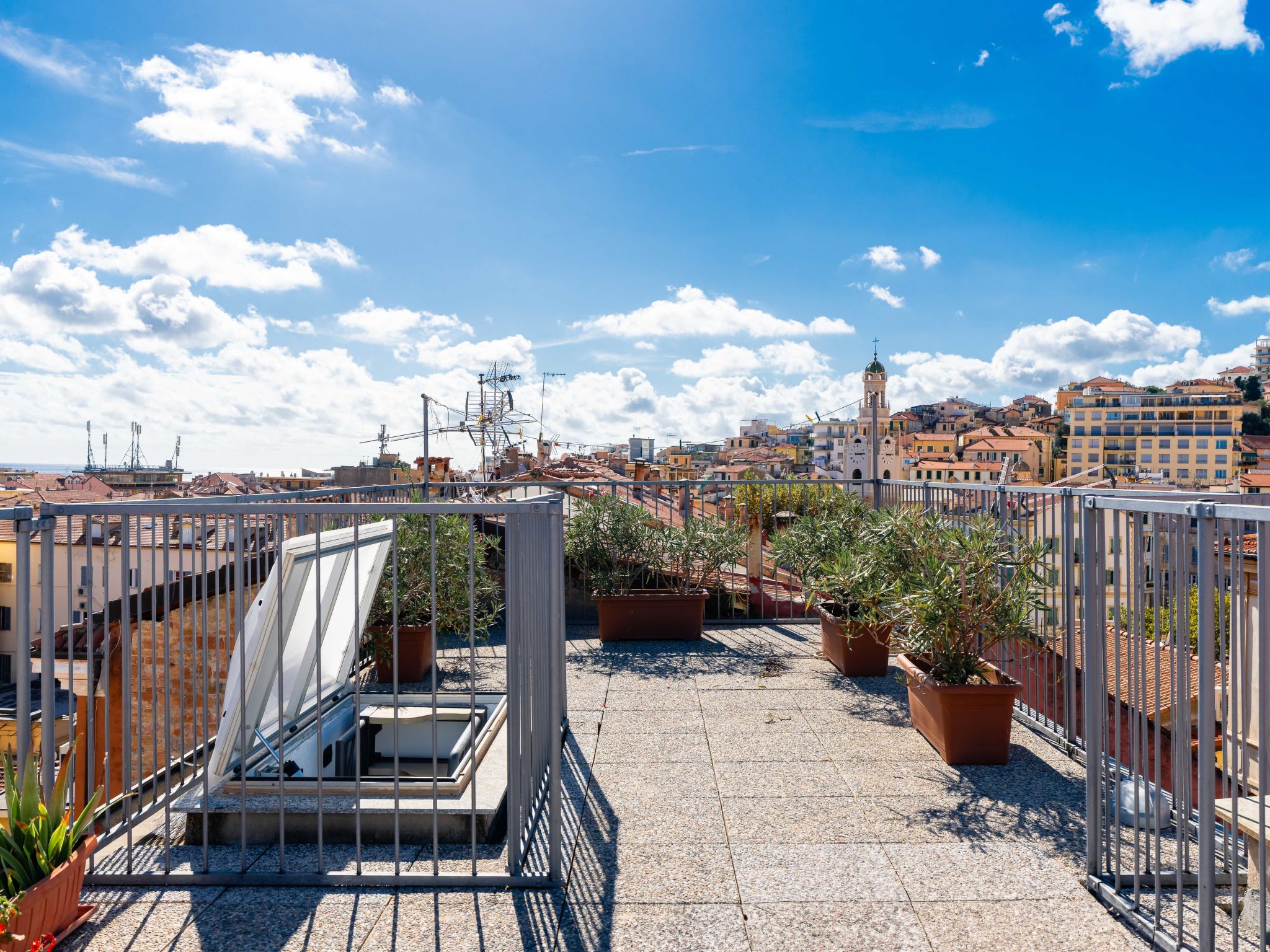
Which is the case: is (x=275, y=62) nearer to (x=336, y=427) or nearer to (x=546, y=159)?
(x=546, y=159)

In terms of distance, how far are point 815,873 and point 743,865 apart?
26cm

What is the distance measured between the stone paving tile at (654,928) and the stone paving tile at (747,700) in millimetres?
2148

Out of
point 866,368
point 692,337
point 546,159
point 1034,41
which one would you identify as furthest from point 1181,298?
point 546,159

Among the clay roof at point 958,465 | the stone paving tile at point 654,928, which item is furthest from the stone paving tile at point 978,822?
the clay roof at point 958,465

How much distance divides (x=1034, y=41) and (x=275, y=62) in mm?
18987

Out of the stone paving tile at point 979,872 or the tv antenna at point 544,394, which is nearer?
the stone paving tile at point 979,872

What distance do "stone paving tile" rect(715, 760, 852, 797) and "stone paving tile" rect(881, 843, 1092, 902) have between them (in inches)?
21.6

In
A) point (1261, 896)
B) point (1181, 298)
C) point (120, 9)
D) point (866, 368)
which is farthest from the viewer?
point (1181, 298)

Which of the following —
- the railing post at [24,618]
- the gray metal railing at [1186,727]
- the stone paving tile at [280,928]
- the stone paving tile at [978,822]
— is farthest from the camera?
the stone paving tile at [978,822]

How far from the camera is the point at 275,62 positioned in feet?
34.5

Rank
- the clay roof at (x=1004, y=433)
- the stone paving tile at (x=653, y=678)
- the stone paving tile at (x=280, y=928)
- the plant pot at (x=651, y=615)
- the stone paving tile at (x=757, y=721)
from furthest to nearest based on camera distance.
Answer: the clay roof at (x=1004, y=433) < the plant pot at (x=651, y=615) < the stone paving tile at (x=653, y=678) < the stone paving tile at (x=757, y=721) < the stone paving tile at (x=280, y=928)

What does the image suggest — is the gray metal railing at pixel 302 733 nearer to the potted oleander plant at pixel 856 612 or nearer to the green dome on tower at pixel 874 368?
the potted oleander plant at pixel 856 612

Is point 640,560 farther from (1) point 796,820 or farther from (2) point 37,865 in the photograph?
(2) point 37,865

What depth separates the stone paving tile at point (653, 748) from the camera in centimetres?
394
